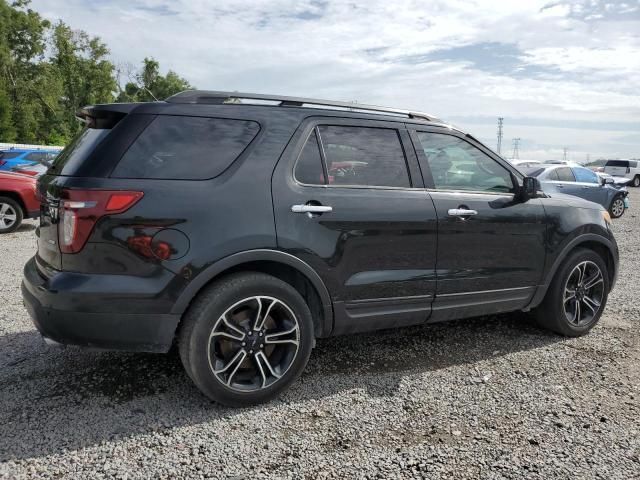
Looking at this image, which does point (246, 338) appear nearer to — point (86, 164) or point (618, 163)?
point (86, 164)

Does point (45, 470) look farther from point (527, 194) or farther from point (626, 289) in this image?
point (626, 289)

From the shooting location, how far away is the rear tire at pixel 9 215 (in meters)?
10.1

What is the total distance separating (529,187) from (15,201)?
9.38m

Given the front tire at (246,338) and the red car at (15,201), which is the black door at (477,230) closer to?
the front tire at (246,338)

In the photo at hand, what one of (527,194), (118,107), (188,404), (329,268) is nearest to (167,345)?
(188,404)

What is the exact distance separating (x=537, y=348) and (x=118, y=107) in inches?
141

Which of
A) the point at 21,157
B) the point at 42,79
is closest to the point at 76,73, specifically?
the point at 42,79

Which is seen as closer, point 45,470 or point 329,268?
point 45,470

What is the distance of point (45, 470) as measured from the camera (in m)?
2.61

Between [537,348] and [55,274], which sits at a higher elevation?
[55,274]

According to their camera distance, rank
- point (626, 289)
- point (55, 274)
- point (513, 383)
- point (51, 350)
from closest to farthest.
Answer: point (55, 274)
point (513, 383)
point (51, 350)
point (626, 289)

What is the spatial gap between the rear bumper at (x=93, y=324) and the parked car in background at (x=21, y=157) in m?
11.7

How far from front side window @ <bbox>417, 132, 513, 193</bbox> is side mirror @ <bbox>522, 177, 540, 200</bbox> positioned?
0.11m

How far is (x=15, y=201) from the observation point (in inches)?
399
